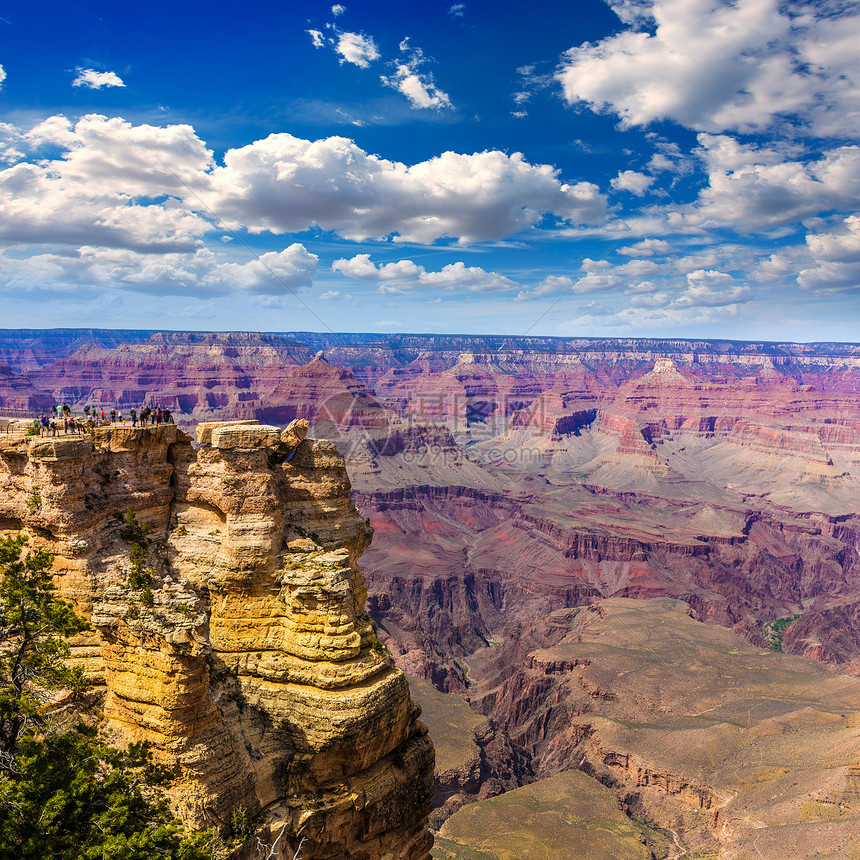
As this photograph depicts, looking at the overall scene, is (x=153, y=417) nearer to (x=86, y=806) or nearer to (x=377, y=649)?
(x=377, y=649)

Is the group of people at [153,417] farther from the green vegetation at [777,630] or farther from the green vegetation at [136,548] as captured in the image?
the green vegetation at [777,630]

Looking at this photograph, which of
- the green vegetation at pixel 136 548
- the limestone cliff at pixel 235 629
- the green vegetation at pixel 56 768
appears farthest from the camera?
the green vegetation at pixel 136 548

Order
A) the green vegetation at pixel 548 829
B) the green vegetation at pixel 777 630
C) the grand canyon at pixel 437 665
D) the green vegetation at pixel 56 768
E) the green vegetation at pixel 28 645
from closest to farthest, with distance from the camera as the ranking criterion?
the green vegetation at pixel 56 768, the green vegetation at pixel 28 645, the grand canyon at pixel 437 665, the green vegetation at pixel 548 829, the green vegetation at pixel 777 630

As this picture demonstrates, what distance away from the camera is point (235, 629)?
21891 mm

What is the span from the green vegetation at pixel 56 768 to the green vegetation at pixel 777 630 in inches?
5213

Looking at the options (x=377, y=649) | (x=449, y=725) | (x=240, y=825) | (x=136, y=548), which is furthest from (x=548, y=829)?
(x=136, y=548)

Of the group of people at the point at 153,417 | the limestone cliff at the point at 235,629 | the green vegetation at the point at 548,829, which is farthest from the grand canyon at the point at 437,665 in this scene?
the group of people at the point at 153,417

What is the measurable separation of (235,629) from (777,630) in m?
140

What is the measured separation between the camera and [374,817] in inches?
845

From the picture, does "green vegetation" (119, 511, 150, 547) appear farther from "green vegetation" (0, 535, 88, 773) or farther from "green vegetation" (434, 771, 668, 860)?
"green vegetation" (434, 771, 668, 860)

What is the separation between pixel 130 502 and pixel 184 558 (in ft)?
10.6

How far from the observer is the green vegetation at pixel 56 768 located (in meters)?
13.1

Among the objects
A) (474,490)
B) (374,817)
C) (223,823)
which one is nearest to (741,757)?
(374,817)

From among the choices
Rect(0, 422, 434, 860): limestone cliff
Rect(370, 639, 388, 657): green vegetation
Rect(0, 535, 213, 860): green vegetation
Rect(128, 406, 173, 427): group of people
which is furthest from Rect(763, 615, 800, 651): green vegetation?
Rect(0, 535, 213, 860): green vegetation
